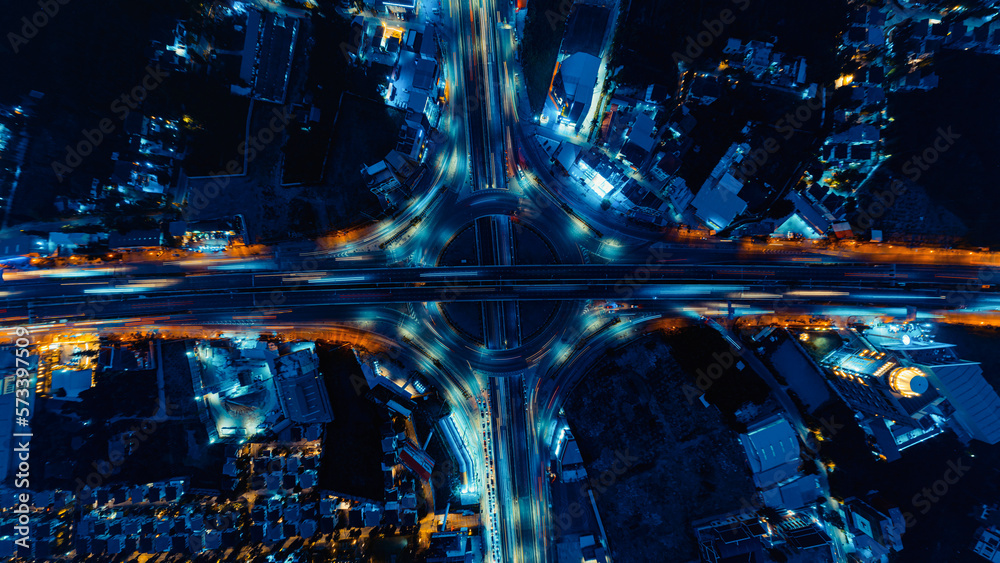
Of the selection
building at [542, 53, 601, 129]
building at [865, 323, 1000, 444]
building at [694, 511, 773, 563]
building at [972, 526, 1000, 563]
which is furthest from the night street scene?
building at [865, 323, 1000, 444]

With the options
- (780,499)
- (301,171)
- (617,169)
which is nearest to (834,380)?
(780,499)

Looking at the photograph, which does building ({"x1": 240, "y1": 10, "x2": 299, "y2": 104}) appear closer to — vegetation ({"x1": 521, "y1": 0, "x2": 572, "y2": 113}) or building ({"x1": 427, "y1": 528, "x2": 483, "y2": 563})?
vegetation ({"x1": 521, "y1": 0, "x2": 572, "y2": 113})

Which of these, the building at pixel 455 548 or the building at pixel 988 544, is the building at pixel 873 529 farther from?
the building at pixel 455 548

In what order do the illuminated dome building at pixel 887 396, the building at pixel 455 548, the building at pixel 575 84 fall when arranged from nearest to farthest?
the illuminated dome building at pixel 887 396 < the building at pixel 455 548 < the building at pixel 575 84

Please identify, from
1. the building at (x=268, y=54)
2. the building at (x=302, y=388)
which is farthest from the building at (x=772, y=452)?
the building at (x=268, y=54)

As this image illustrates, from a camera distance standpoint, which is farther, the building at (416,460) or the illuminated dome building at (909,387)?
the building at (416,460)

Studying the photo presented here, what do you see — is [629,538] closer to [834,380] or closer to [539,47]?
[834,380]

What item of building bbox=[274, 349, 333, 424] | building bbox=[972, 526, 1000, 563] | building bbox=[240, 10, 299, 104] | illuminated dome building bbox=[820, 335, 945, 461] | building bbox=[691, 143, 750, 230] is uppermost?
building bbox=[240, 10, 299, 104]

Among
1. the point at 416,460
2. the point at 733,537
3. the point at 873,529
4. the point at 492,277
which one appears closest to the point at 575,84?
the point at 492,277
